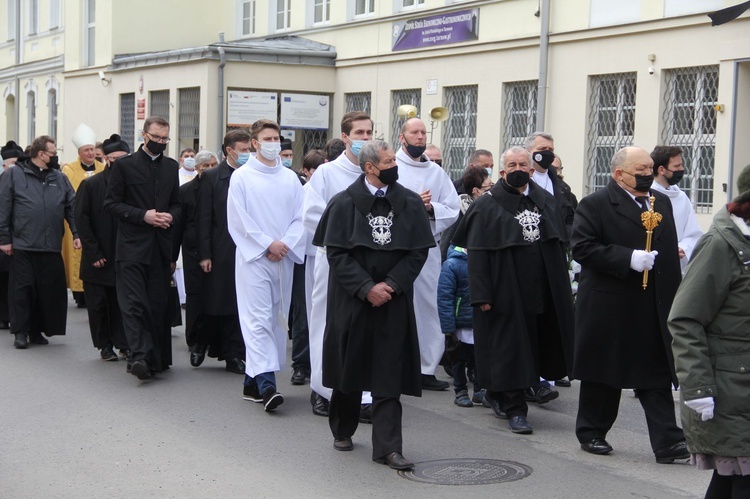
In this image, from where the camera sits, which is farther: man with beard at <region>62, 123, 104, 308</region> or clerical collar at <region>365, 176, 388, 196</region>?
man with beard at <region>62, 123, 104, 308</region>

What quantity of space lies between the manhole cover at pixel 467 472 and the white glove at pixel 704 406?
82.0 inches

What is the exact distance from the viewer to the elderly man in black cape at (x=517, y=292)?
8258mm

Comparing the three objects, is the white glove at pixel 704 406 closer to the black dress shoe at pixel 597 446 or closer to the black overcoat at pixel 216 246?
the black dress shoe at pixel 597 446

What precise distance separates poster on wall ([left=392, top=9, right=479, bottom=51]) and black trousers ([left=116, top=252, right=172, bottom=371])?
12.6 meters

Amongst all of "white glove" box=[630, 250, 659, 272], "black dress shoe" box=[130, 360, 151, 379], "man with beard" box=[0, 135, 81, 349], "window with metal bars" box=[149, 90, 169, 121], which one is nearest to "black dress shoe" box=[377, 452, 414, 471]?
"white glove" box=[630, 250, 659, 272]

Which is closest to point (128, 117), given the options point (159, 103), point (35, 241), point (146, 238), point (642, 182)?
point (159, 103)

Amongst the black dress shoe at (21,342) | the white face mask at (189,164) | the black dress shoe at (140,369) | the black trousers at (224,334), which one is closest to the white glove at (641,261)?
the black trousers at (224,334)

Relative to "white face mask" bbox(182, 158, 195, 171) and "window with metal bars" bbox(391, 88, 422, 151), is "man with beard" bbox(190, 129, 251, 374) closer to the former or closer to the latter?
"white face mask" bbox(182, 158, 195, 171)

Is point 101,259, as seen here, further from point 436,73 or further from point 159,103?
point 159,103

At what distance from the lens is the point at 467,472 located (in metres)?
7.04

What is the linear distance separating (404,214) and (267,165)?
2.28m

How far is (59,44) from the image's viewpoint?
123ft

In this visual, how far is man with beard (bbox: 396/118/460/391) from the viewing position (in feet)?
30.6

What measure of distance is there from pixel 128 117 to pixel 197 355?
72.5ft
